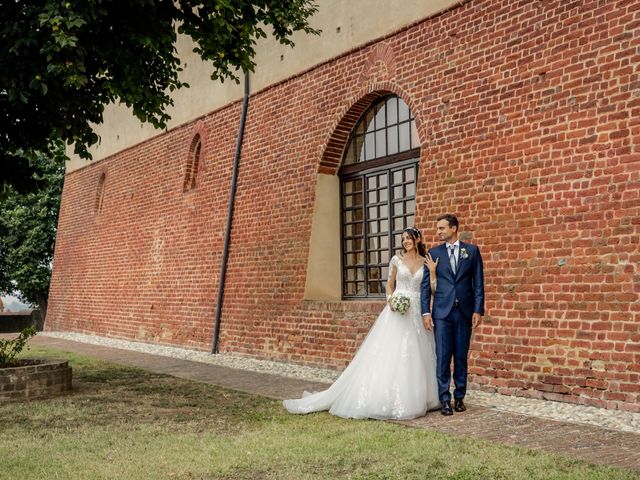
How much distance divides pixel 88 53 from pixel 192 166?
8429mm

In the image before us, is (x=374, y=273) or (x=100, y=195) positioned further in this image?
(x=100, y=195)

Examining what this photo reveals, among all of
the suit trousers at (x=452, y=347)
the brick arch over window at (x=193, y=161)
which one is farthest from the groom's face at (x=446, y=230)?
the brick arch over window at (x=193, y=161)

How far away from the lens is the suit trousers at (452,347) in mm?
7309

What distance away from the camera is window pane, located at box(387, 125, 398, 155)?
11.4m

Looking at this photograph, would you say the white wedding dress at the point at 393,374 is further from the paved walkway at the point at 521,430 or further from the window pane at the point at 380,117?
the window pane at the point at 380,117

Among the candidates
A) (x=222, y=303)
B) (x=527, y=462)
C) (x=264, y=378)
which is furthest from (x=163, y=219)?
(x=527, y=462)

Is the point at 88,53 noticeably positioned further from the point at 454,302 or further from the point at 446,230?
the point at 454,302

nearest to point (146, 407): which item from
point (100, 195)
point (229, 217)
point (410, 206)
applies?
point (410, 206)

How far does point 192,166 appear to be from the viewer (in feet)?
54.9

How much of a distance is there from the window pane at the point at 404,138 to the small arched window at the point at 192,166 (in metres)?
6.52

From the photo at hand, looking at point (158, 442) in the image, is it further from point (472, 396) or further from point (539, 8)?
point (539, 8)

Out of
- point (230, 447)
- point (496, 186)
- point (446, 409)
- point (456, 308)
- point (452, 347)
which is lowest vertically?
point (230, 447)

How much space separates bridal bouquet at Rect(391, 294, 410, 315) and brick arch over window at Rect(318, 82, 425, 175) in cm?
404

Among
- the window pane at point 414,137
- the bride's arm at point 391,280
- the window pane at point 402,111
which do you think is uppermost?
the window pane at point 402,111
